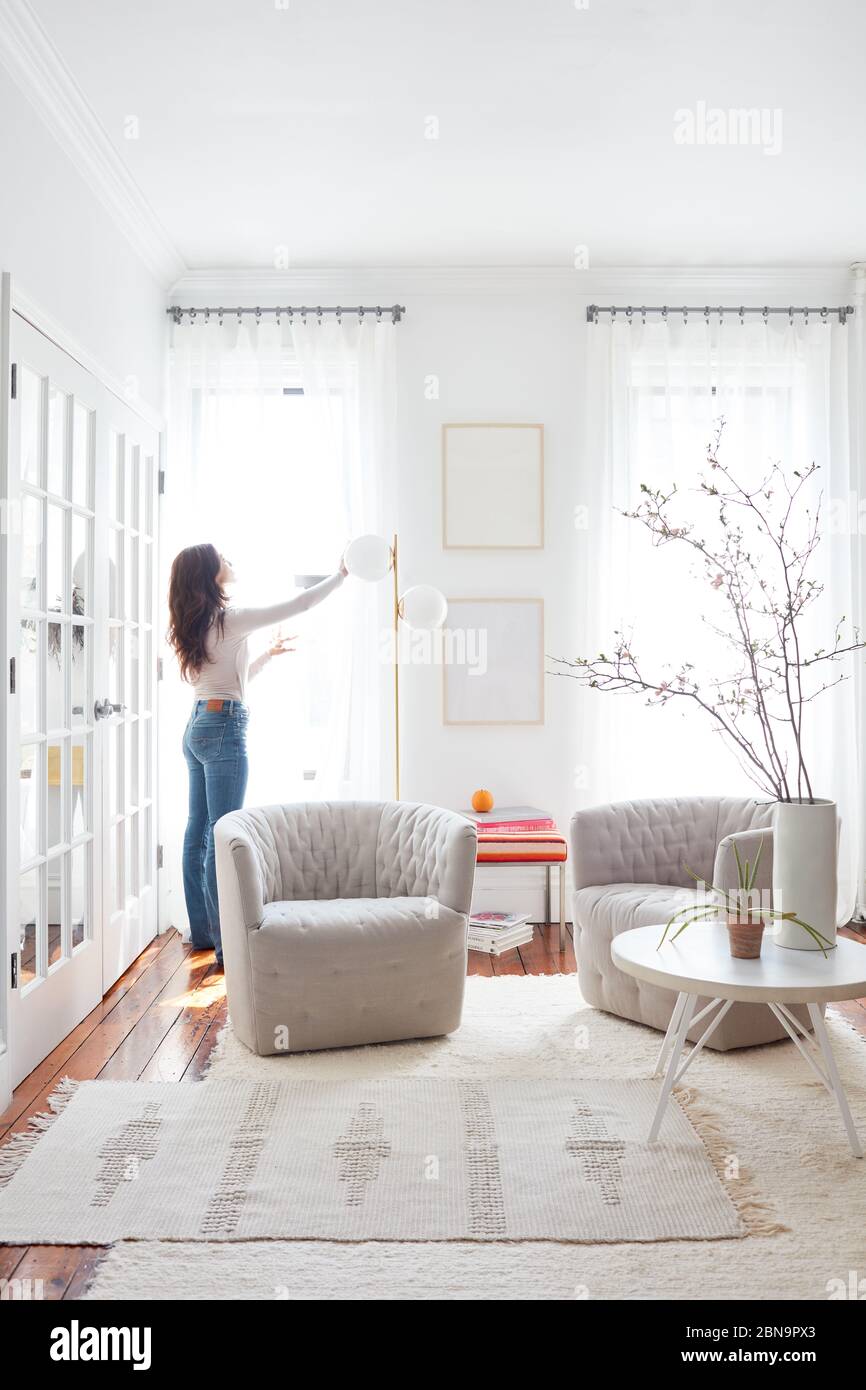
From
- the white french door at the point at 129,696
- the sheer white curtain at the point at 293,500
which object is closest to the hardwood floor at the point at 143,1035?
the white french door at the point at 129,696

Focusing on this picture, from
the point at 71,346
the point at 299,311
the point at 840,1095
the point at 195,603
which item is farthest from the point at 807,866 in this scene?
the point at 299,311

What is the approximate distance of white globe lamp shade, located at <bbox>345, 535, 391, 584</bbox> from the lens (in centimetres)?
388

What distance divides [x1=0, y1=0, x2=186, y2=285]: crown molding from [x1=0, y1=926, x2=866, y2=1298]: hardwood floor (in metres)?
2.75

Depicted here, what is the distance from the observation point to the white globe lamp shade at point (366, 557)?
12.7 feet

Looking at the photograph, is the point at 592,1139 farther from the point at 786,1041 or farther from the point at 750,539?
the point at 750,539

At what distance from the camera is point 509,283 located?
4.70 meters

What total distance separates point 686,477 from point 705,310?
73cm

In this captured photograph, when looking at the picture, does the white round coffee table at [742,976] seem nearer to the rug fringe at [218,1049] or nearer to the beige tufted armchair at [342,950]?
the beige tufted armchair at [342,950]

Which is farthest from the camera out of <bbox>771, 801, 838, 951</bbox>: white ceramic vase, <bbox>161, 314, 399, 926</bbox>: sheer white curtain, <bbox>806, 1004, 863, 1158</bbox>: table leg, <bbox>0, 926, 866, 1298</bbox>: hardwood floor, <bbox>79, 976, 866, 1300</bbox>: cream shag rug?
<bbox>161, 314, 399, 926</bbox>: sheer white curtain

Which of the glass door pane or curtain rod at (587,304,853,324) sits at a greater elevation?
curtain rod at (587,304,853,324)

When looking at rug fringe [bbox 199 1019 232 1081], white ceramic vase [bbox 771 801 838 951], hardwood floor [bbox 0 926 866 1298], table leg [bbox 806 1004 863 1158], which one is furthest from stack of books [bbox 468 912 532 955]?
table leg [bbox 806 1004 863 1158]

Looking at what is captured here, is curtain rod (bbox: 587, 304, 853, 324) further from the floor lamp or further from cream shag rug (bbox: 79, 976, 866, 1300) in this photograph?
cream shag rug (bbox: 79, 976, 866, 1300)

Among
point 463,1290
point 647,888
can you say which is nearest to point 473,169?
point 647,888

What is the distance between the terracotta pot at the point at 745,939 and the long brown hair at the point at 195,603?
2.26 m
